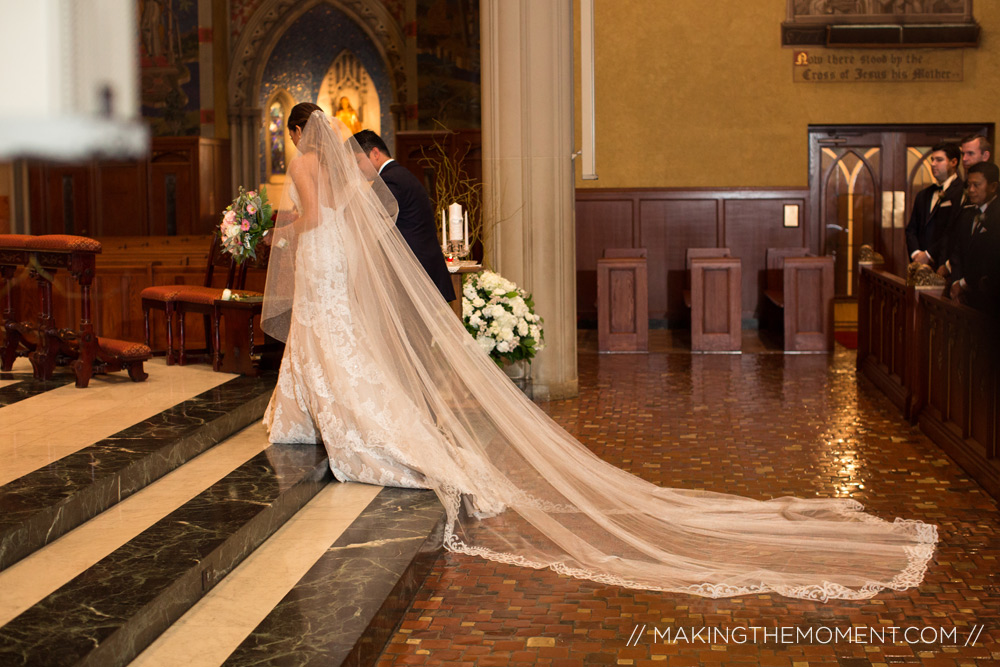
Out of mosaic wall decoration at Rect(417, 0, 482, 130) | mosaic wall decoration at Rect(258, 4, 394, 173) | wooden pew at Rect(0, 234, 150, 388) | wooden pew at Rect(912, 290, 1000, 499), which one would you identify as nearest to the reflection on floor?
wooden pew at Rect(912, 290, 1000, 499)

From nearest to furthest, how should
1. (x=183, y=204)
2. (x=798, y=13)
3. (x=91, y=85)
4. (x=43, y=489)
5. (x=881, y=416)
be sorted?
(x=43, y=489) < (x=881, y=416) < (x=798, y=13) < (x=91, y=85) < (x=183, y=204)

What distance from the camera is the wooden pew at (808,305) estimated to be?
33.0ft

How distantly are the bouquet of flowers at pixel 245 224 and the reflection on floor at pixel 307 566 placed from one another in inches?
36.0

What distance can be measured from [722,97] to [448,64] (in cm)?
427

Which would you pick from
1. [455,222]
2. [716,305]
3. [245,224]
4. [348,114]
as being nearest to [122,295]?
[245,224]

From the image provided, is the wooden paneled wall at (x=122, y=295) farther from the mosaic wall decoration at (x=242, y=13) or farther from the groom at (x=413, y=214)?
the mosaic wall decoration at (x=242, y=13)

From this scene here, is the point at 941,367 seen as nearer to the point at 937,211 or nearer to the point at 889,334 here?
the point at 889,334

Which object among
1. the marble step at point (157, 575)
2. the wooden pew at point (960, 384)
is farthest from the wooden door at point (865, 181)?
the marble step at point (157, 575)

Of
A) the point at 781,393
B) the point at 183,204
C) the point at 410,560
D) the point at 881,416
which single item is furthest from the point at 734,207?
the point at 410,560

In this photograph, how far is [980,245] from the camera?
5477mm

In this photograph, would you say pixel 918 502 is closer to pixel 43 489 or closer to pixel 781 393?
pixel 781 393

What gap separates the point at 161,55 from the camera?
1455cm

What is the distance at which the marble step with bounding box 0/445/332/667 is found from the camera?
9.16 feet

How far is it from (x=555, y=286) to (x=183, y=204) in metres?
8.27
